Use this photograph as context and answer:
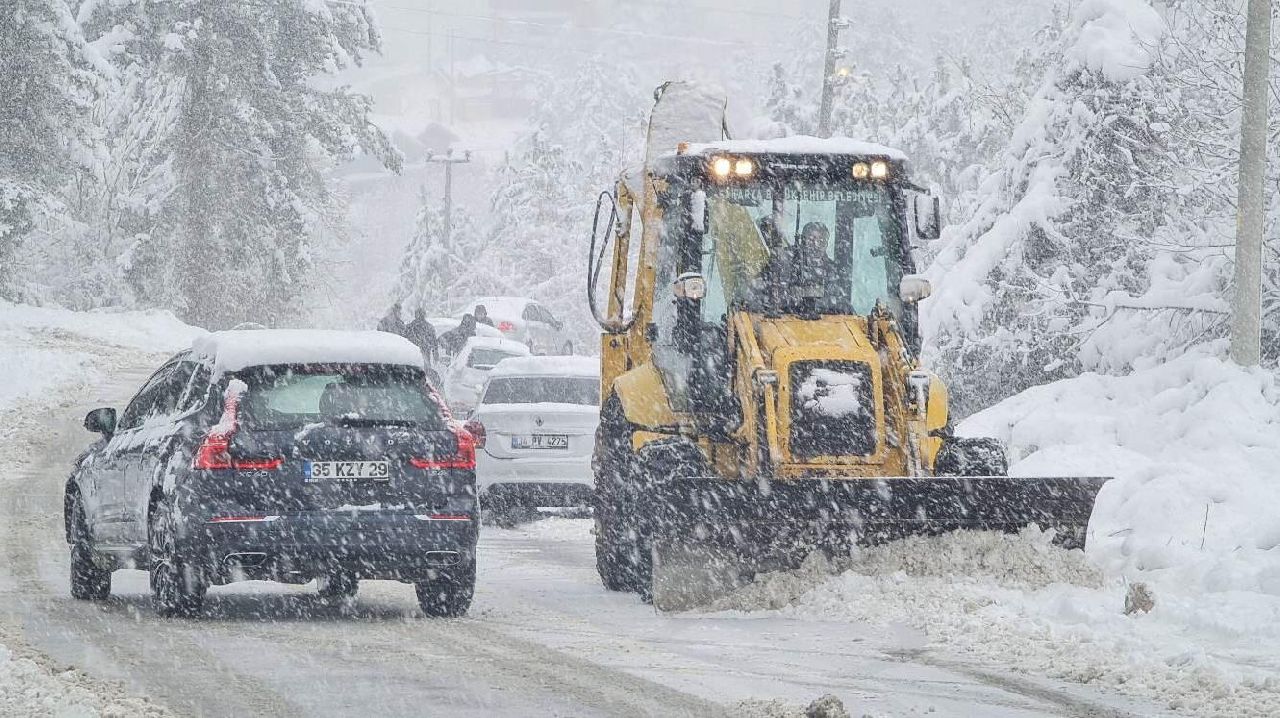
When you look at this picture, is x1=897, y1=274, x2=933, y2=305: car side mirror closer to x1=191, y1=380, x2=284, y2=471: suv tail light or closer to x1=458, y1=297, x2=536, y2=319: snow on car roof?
x1=191, y1=380, x2=284, y2=471: suv tail light

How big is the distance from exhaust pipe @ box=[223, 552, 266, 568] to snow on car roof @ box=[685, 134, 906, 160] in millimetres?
4317

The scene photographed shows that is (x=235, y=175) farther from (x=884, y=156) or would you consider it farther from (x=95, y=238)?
(x=884, y=156)

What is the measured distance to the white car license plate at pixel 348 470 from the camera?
1082 centimetres

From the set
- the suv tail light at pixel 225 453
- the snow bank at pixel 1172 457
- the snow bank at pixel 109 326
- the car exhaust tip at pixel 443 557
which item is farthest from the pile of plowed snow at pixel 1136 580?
the snow bank at pixel 109 326

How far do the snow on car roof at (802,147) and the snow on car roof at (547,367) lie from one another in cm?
625

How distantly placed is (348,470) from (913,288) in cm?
416

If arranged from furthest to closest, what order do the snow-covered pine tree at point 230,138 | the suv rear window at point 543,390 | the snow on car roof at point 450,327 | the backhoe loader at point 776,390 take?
the snow-covered pine tree at point 230,138 < the snow on car roof at point 450,327 < the suv rear window at point 543,390 < the backhoe loader at point 776,390

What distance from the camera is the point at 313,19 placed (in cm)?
5378

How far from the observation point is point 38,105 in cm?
4503

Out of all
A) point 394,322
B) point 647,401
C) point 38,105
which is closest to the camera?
point 647,401

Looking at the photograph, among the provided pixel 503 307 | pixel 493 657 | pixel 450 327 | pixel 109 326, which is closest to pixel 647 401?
pixel 493 657

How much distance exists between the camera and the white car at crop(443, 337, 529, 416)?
2903 cm

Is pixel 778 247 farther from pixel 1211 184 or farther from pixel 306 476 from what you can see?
pixel 1211 184

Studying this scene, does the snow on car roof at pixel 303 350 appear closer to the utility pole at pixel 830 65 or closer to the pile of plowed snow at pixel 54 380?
the pile of plowed snow at pixel 54 380
